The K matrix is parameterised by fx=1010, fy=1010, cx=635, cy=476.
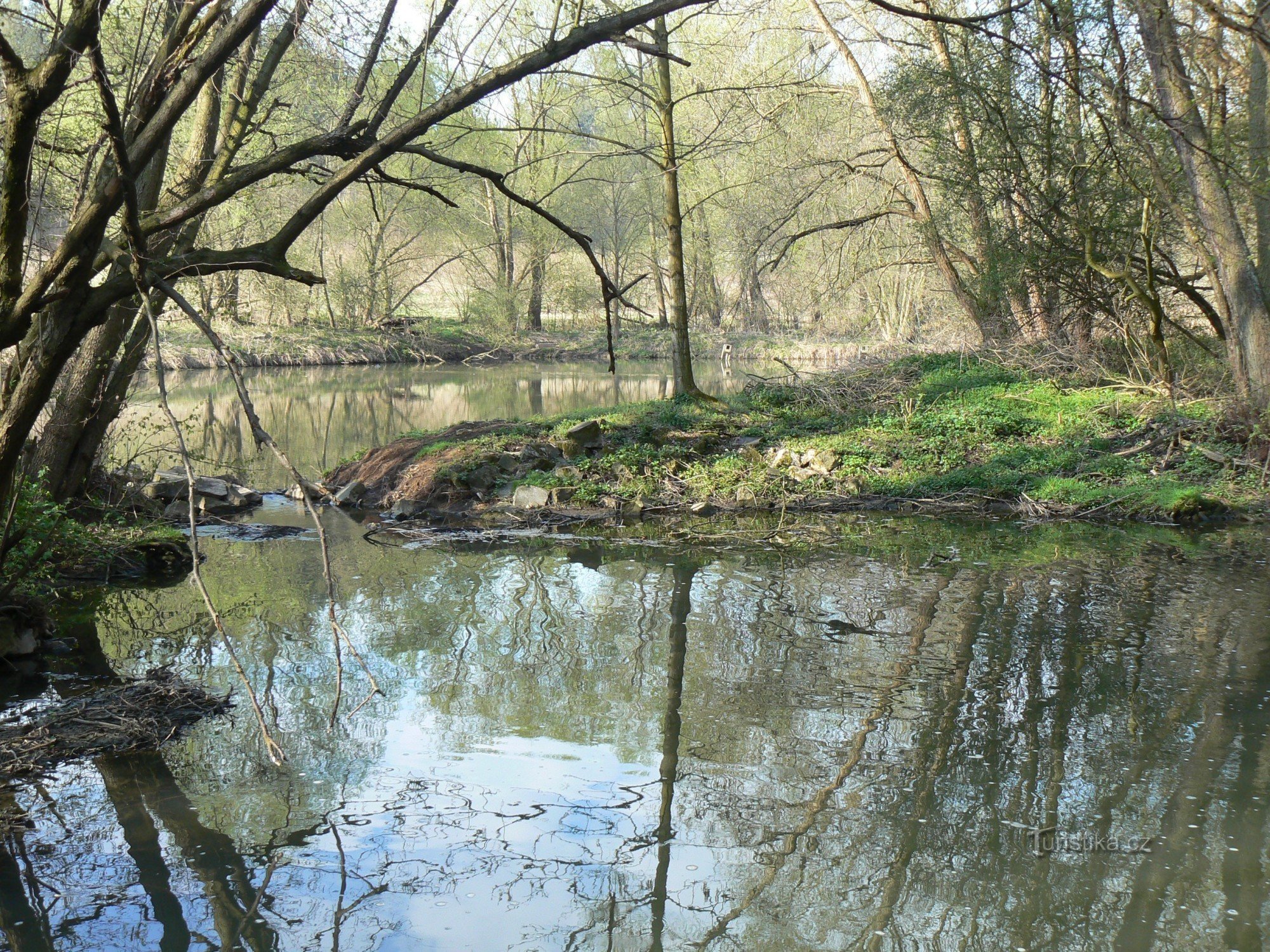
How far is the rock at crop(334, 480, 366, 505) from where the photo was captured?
1303 centimetres

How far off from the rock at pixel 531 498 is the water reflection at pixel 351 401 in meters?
3.32

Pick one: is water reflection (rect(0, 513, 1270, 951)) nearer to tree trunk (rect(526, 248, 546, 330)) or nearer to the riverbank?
the riverbank

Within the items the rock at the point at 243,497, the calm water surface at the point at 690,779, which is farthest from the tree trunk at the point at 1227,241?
the rock at the point at 243,497

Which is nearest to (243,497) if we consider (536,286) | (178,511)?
(178,511)

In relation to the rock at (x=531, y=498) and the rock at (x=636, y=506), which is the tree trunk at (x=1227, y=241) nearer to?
the rock at (x=636, y=506)

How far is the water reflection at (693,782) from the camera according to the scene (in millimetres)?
3791

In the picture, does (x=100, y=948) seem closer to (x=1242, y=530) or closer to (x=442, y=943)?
(x=442, y=943)

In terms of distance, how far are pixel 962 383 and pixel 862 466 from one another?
302cm

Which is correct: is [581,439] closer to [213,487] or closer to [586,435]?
[586,435]

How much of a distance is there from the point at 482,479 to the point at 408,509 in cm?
101

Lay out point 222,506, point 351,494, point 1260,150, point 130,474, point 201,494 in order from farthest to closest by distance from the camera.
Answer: point 351,494, point 222,506, point 201,494, point 1260,150, point 130,474

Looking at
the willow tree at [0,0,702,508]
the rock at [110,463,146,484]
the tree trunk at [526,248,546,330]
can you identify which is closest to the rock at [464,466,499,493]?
the rock at [110,463,146,484]

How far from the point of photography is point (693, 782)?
4.86 metres

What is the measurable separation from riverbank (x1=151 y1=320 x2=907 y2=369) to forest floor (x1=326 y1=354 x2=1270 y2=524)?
4.99 m
